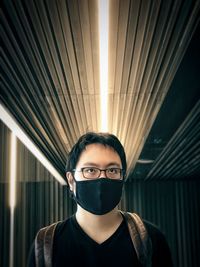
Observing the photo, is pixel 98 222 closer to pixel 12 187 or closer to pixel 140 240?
pixel 140 240

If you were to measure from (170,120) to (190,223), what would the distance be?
494cm

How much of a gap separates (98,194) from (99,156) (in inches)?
10.8

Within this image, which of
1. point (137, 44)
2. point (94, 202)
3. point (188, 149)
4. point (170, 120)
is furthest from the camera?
point (188, 149)

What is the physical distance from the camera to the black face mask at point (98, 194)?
1.83 metres

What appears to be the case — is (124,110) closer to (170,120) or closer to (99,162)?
(170,120)

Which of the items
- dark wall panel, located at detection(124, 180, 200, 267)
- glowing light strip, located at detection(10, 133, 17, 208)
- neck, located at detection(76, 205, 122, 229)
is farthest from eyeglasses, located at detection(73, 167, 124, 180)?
dark wall panel, located at detection(124, 180, 200, 267)

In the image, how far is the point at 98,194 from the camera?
6.19ft

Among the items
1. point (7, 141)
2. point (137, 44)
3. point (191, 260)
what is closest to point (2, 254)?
point (7, 141)

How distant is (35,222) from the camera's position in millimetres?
7777

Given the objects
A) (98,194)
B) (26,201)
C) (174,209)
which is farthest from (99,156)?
(174,209)

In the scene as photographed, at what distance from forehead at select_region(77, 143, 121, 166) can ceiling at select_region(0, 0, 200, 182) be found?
589 millimetres

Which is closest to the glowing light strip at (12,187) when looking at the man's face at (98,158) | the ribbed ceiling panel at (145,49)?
the ribbed ceiling panel at (145,49)

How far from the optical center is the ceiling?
1.75m

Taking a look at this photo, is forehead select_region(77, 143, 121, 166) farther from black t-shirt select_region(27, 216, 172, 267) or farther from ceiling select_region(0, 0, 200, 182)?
ceiling select_region(0, 0, 200, 182)
